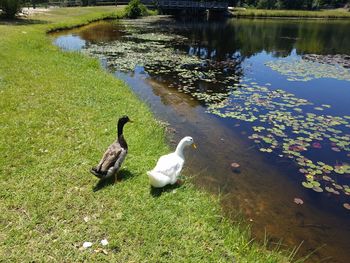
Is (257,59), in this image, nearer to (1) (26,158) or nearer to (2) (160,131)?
(2) (160,131)

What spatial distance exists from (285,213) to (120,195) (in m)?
4.05

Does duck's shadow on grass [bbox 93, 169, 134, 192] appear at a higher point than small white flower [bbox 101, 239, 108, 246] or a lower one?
higher

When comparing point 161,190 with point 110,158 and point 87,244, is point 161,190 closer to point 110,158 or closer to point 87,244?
point 110,158

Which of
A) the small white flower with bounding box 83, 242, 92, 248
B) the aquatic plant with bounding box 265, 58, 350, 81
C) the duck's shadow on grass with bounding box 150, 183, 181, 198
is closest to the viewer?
the small white flower with bounding box 83, 242, 92, 248

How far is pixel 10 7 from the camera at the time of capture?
35844mm

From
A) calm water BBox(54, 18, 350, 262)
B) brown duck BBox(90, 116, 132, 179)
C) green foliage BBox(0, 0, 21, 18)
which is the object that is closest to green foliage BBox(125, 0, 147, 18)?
green foliage BBox(0, 0, 21, 18)

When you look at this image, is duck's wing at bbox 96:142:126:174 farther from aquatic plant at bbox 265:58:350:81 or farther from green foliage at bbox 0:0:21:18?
green foliage at bbox 0:0:21:18

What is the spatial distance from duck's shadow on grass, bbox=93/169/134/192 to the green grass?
48 mm

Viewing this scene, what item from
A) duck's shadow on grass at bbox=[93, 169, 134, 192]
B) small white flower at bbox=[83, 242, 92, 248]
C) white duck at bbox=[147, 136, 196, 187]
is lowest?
small white flower at bbox=[83, 242, 92, 248]

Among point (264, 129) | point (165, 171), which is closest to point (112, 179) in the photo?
point (165, 171)

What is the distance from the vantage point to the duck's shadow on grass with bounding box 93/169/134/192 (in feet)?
23.4

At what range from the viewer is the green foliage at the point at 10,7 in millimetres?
35062

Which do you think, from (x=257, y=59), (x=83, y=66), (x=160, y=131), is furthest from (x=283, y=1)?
(x=160, y=131)

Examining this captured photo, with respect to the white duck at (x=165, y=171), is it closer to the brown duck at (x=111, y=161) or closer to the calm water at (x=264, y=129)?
the brown duck at (x=111, y=161)
